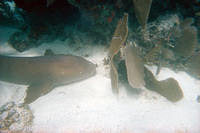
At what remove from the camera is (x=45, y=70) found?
3.59 m

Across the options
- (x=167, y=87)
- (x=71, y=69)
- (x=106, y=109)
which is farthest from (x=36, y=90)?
(x=167, y=87)

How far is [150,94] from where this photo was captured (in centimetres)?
333

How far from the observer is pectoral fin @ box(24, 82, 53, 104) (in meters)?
3.07

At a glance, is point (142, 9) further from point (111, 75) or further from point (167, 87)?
point (167, 87)

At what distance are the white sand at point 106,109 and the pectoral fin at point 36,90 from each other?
0.14m

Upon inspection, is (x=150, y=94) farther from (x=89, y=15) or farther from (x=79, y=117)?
(x=89, y=15)

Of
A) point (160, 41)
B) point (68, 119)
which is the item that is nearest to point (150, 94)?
point (160, 41)

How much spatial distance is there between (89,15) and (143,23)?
1704mm

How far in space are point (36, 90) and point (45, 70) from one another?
2.00 feet

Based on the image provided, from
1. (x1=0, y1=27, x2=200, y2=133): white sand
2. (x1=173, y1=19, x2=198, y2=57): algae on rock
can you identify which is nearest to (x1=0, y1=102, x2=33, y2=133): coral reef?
(x1=0, y1=27, x2=200, y2=133): white sand

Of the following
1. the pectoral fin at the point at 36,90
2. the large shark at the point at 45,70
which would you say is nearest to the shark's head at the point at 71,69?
the large shark at the point at 45,70

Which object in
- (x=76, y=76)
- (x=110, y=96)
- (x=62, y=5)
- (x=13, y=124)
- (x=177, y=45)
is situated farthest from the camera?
(x=62, y=5)

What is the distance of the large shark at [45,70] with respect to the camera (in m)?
3.52

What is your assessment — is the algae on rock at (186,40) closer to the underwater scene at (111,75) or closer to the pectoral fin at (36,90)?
the underwater scene at (111,75)
